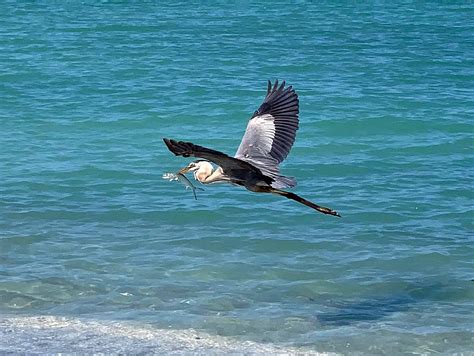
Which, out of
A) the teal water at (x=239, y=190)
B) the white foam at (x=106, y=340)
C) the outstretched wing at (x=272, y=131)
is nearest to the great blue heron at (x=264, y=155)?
the outstretched wing at (x=272, y=131)

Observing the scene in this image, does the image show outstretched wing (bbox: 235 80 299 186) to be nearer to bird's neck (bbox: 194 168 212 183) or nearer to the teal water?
bird's neck (bbox: 194 168 212 183)

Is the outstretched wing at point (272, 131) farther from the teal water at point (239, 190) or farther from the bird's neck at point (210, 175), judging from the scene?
the teal water at point (239, 190)

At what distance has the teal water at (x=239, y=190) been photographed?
27.4ft

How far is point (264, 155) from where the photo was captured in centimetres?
743

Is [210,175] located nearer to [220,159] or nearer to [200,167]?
[200,167]

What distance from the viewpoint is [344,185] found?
11.7 meters

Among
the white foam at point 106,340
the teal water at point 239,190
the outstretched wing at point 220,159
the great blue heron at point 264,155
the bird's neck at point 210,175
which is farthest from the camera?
the teal water at point 239,190

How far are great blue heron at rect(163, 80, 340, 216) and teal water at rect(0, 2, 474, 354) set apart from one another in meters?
1.27

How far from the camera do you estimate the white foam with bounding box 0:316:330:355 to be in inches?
292

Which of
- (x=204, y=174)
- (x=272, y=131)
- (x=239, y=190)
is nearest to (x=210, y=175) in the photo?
(x=204, y=174)

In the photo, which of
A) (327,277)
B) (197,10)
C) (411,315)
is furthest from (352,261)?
(197,10)

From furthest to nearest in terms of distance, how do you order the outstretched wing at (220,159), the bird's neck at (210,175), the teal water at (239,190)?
the teal water at (239,190) → the bird's neck at (210,175) → the outstretched wing at (220,159)

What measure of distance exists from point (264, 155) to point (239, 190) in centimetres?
418

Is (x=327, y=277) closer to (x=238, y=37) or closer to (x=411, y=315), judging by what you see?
(x=411, y=315)
